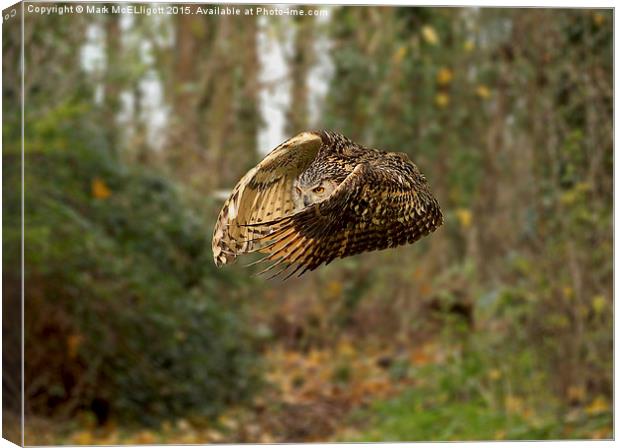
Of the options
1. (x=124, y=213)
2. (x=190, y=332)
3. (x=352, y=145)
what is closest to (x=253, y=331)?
(x=190, y=332)

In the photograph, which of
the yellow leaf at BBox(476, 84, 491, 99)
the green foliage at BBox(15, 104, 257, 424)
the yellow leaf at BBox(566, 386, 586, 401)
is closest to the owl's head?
the green foliage at BBox(15, 104, 257, 424)

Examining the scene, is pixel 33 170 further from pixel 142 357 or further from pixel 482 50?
pixel 482 50

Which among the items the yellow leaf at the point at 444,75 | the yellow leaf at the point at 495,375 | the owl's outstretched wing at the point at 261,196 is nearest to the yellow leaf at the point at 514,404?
the yellow leaf at the point at 495,375

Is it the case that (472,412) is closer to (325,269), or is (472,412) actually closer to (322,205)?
(325,269)

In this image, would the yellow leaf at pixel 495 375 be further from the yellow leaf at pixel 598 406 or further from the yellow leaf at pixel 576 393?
the yellow leaf at pixel 598 406

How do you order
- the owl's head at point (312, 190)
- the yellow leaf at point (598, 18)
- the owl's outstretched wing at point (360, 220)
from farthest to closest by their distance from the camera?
the yellow leaf at point (598, 18) < the owl's head at point (312, 190) < the owl's outstretched wing at point (360, 220)
